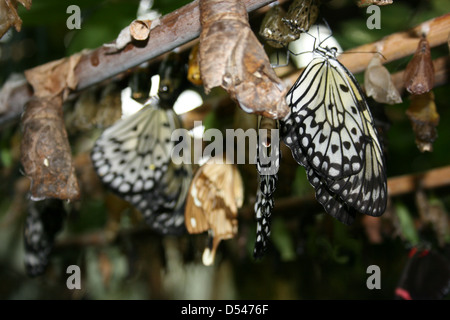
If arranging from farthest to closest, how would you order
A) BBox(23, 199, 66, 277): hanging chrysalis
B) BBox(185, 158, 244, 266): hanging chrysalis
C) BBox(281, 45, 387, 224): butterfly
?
BBox(23, 199, 66, 277): hanging chrysalis
BBox(185, 158, 244, 266): hanging chrysalis
BBox(281, 45, 387, 224): butterfly

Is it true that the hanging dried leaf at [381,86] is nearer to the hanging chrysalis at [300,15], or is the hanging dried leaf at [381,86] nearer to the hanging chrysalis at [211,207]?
the hanging chrysalis at [300,15]

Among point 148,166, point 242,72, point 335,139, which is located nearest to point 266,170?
point 335,139

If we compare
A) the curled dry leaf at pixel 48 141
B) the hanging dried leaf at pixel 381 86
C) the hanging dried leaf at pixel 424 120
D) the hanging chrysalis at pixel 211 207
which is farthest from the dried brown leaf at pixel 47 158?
the hanging dried leaf at pixel 424 120

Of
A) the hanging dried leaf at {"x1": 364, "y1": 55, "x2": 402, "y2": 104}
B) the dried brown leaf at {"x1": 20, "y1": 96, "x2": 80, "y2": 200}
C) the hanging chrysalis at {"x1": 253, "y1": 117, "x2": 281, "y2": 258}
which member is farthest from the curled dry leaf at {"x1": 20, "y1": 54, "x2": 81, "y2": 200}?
the hanging dried leaf at {"x1": 364, "y1": 55, "x2": 402, "y2": 104}

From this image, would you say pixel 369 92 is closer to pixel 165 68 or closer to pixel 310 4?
pixel 310 4

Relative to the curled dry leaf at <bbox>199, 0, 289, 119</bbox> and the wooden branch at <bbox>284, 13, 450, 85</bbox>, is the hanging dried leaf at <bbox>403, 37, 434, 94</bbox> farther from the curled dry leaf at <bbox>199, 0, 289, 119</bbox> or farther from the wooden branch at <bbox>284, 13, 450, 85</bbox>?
the curled dry leaf at <bbox>199, 0, 289, 119</bbox>

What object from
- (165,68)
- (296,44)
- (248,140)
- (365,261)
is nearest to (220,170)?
(248,140)
